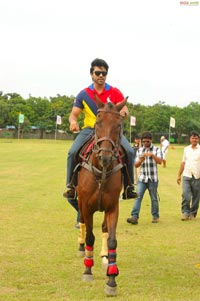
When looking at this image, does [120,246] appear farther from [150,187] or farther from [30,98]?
[30,98]

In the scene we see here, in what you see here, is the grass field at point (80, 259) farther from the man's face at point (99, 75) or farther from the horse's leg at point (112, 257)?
the man's face at point (99, 75)

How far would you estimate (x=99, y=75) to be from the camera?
8.43m

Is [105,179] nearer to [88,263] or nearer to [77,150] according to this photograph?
[77,150]

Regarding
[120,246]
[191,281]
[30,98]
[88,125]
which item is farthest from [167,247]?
[30,98]

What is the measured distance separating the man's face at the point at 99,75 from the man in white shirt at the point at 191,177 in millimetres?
6633

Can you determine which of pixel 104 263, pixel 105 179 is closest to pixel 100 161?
pixel 105 179

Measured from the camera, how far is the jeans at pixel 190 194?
14.7 metres

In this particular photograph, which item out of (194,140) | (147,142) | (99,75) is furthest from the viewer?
(194,140)

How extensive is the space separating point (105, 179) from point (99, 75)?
193cm

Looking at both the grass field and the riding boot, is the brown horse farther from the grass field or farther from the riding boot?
the riding boot

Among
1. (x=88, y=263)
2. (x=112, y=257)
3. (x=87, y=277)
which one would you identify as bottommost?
(x=87, y=277)

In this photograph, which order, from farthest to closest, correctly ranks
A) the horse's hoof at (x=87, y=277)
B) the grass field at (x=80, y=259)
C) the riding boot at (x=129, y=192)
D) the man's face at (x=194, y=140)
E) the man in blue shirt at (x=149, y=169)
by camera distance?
the man's face at (x=194, y=140), the man in blue shirt at (x=149, y=169), the riding boot at (x=129, y=192), the horse's hoof at (x=87, y=277), the grass field at (x=80, y=259)

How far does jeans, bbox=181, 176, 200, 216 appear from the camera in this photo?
1470 cm

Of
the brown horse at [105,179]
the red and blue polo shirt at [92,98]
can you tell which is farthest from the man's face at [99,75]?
the brown horse at [105,179]
